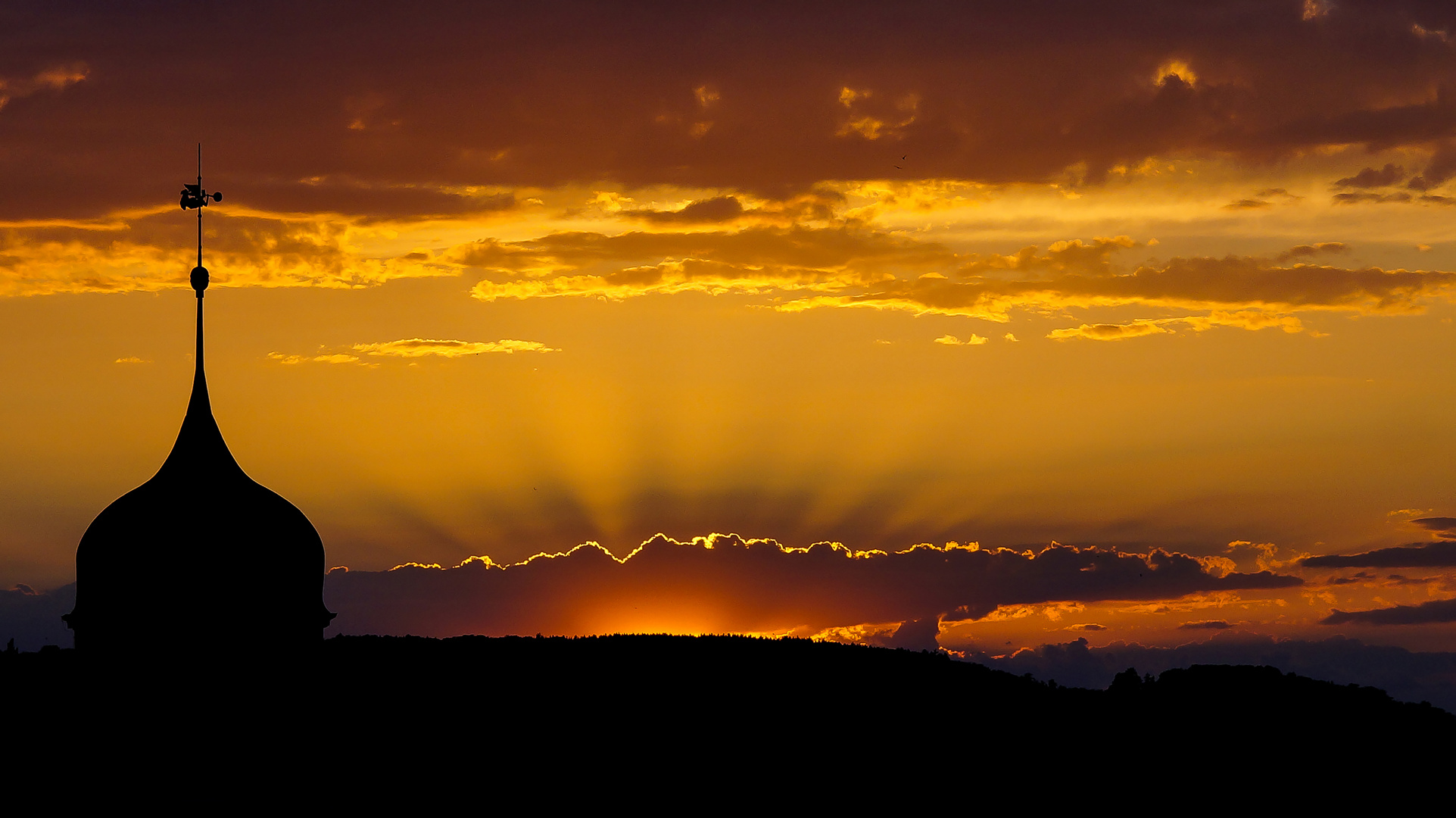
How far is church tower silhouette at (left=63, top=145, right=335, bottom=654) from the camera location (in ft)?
183

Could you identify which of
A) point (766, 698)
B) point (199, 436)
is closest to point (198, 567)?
point (199, 436)

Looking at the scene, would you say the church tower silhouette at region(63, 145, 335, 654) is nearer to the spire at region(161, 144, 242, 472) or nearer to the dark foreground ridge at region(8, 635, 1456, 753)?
the spire at region(161, 144, 242, 472)

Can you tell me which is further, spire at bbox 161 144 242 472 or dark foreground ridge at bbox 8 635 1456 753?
dark foreground ridge at bbox 8 635 1456 753

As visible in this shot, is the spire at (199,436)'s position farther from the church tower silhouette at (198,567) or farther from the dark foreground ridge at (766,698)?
the dark foreground ridge at (766,698)

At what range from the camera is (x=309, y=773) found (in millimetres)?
68062

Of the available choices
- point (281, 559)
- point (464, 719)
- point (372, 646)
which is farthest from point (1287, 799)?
point (281, 559)

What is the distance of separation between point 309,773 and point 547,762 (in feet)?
64.1

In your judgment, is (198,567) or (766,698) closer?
(198,567)

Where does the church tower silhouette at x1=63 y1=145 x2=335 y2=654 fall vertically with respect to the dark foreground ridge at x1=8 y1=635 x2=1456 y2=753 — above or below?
above

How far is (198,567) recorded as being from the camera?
5600 centimetres

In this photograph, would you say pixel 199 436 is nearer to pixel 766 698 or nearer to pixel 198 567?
pixel 198 567

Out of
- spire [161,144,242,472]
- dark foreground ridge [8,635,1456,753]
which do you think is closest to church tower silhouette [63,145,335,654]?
spire [161,144,242,472]

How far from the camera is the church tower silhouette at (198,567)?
55.8 meters

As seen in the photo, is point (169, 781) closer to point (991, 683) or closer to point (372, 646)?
point (372, 646)
